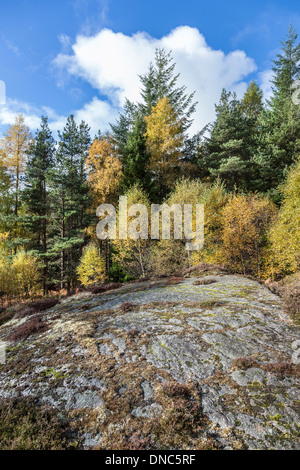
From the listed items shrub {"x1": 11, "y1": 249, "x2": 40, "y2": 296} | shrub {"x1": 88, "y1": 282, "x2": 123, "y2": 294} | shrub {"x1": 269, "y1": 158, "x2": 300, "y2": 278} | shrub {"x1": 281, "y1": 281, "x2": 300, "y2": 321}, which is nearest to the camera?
shrub {"x1": 281, "y1": 281, "x2": 300, "y2": 321}

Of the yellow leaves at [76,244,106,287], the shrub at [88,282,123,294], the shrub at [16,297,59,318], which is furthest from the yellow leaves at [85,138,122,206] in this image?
the shrub at [16,297,59,318]

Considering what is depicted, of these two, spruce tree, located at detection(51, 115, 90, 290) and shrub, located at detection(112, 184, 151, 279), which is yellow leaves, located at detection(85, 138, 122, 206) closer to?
spruce tree, located at detection(51, 115, 90, 290)

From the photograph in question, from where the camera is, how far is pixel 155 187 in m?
23.7

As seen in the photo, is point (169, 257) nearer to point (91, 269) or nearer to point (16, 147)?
point (91, 269)

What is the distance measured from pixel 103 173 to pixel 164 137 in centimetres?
798

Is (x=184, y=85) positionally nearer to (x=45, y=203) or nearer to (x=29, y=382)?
(x=45, y=203)

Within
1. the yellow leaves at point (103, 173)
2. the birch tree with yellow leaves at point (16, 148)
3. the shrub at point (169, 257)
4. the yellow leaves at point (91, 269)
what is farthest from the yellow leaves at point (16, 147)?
the shrub at point (169, 257)

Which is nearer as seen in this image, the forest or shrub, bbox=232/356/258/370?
shrub, bbox=232/356/258/370

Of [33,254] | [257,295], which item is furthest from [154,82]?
[257,295]

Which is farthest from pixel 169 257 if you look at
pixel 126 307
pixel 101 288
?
pixel 126 307

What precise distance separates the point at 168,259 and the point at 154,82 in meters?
24.2

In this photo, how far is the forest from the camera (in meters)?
18.6

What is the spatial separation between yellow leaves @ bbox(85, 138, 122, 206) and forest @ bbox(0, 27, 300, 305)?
12 cm

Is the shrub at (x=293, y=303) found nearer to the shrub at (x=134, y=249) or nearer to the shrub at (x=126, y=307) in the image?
the shrub at (x=126, y=307)
